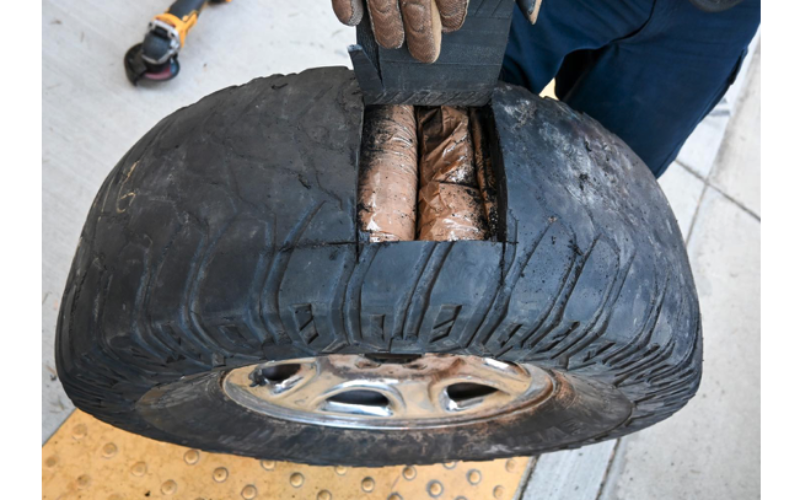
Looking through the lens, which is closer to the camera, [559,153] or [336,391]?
[559,153]

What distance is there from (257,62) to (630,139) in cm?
132

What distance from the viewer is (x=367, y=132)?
1174 mm

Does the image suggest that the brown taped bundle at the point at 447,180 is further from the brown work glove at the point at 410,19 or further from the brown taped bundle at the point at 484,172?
the brown work glove at the point at 410,19

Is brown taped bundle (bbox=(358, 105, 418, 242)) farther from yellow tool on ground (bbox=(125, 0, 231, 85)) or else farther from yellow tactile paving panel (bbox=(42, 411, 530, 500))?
yellow tool on ground (bbox=(125, 0, 231, 85))

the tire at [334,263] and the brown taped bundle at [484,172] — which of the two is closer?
the tire at [334,263]

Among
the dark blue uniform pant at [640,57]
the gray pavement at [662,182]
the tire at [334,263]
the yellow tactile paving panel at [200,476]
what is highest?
the dark blue uniform pant at [640,57]

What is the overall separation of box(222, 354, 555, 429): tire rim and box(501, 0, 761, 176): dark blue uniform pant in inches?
24.6

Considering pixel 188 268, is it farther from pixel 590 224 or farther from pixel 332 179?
pixel 590 224

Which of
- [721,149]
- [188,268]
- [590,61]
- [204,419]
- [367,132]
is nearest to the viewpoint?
[188,268]

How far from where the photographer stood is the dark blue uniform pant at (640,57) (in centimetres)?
A: 132

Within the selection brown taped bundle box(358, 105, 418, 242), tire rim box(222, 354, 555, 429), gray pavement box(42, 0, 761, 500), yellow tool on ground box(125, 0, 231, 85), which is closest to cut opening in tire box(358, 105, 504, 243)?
brown taped bundle box(358, 105, 418, 242)

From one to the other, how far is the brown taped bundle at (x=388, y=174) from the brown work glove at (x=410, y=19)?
0.23 meters

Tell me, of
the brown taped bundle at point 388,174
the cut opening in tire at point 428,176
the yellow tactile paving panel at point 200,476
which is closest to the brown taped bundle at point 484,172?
the cut opening in tire at point 428,176

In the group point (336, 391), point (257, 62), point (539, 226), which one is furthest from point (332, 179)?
point (257, 62)
